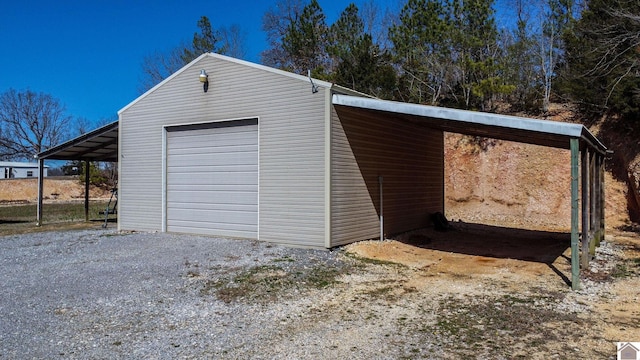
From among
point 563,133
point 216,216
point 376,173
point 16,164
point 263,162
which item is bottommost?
point 216,216

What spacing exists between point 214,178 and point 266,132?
1819 mm

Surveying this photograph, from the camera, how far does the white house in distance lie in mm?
45500

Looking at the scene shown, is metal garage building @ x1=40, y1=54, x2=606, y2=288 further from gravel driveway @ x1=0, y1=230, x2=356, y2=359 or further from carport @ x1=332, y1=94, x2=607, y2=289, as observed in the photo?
gravel driveway @ x1=0, y1=230, x2=356, y2=359

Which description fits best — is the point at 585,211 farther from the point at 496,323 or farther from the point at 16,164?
the point at 16,164

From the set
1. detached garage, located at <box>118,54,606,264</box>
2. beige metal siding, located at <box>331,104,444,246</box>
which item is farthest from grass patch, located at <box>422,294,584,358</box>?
beige metal siding, located at <box>331,104,444,246</box>

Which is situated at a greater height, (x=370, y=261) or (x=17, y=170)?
(x=17, y=170)

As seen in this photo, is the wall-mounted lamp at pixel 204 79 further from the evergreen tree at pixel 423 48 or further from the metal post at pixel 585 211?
the evergreen tree at pixel 423 48

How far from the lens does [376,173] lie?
379 inches

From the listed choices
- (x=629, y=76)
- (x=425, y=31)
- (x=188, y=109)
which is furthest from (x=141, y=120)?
(x=629, y=76)

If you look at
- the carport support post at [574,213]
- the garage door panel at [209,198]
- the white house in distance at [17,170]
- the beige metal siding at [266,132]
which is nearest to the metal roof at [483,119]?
the carport support post at [574,213]

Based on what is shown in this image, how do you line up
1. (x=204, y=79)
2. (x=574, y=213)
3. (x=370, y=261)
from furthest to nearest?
1. (x=204, y=79)
2. (x=370, y=261)
3. (x=574, y=213)

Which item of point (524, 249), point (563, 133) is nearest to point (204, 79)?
point (563, 133)

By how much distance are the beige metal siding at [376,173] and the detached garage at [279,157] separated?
3 centimetres

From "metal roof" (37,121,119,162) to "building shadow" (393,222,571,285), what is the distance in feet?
27.3
